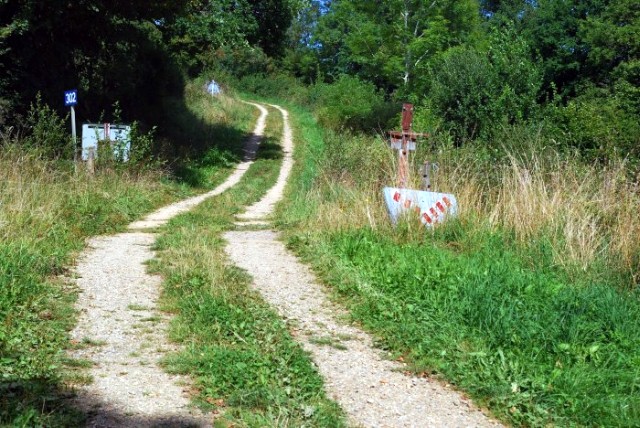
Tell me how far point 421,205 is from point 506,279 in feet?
8.93

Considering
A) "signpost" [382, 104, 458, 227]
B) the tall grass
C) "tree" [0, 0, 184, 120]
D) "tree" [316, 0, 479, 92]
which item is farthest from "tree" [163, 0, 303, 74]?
"signpost" [382, 104, 458, 227]

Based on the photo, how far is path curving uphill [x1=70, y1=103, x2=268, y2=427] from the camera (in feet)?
13.5

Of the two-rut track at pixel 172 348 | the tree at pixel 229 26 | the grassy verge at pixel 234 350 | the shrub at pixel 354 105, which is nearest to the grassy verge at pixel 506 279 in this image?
the two-rut track at pixel 172 348

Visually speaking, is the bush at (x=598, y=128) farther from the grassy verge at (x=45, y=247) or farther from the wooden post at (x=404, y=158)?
the grassy verge at (x=45, y=247)

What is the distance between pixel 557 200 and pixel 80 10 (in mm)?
13170

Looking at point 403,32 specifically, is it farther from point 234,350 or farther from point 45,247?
point 234,350

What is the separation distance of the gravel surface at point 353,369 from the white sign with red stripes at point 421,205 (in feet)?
5.07

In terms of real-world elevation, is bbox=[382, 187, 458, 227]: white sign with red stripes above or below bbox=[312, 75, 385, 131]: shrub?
below

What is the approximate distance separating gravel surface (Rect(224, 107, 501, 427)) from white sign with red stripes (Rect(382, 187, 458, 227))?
1.54 meters

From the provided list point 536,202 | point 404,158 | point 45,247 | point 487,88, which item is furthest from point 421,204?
point 487,88

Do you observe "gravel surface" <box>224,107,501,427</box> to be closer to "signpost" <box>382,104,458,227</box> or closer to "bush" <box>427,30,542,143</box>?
"signpost" <box>382,104,458,227</box>

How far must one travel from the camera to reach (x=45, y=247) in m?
8.05

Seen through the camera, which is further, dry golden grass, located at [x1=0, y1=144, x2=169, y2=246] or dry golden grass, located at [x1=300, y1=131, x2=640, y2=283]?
dry golden grass, located at [x1=0, y1=144, x2=169, y2=246]

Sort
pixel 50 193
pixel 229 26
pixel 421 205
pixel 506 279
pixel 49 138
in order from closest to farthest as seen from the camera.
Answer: pixel 506 279
pixel 421 205
pixel 50 193
pixel 49 138
pixel 229 26
